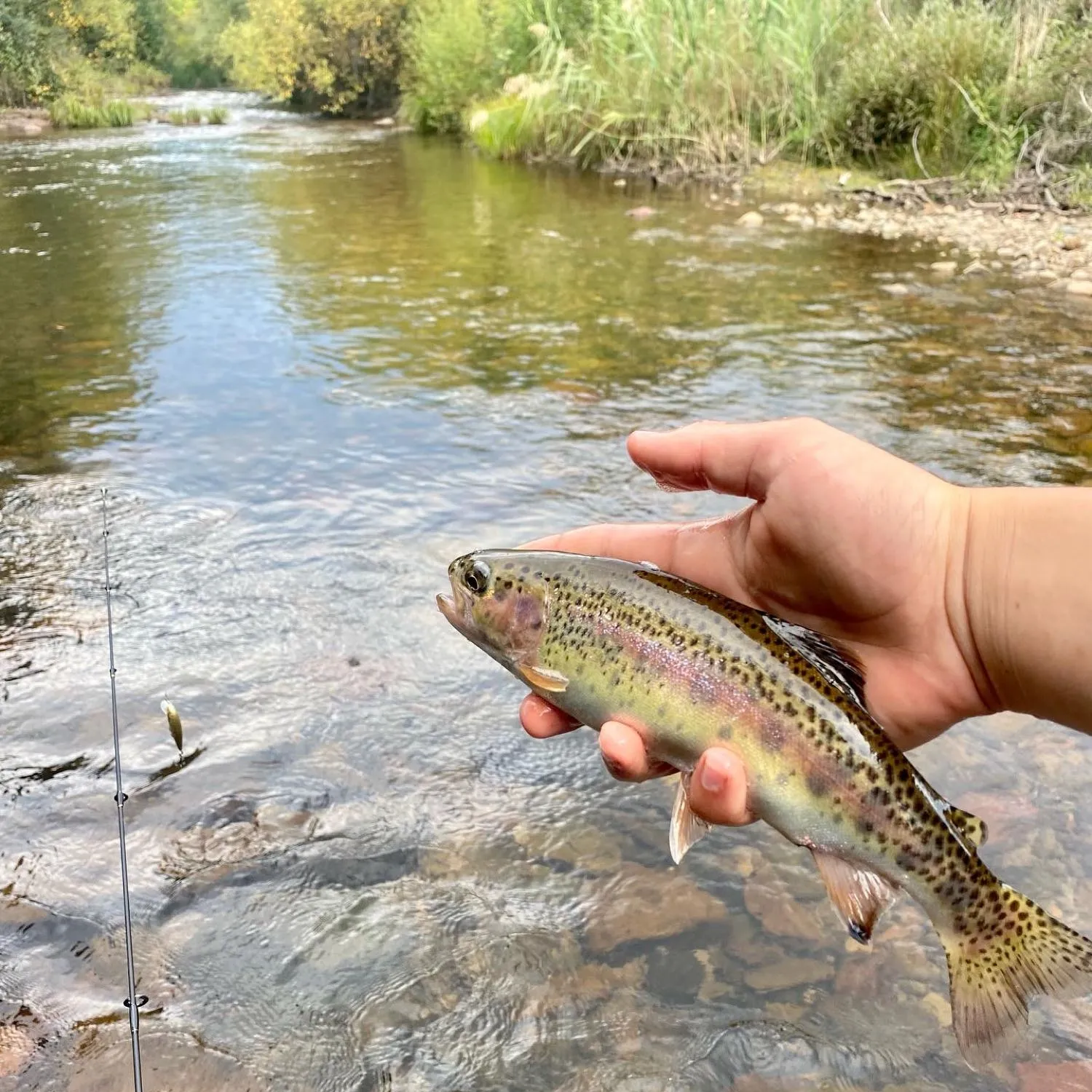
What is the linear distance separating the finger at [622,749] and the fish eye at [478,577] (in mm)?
531

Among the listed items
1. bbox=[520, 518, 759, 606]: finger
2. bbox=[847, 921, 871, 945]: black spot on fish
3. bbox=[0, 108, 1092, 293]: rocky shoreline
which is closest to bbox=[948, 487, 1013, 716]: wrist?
bbox=[520, 518, 759, 606]: finger

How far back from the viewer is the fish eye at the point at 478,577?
9.07 ft

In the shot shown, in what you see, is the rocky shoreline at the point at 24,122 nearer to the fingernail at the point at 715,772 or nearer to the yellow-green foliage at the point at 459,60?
the yellow-green foliage at the point at 459,60

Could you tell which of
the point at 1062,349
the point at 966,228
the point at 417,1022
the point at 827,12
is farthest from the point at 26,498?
the point at 827,12

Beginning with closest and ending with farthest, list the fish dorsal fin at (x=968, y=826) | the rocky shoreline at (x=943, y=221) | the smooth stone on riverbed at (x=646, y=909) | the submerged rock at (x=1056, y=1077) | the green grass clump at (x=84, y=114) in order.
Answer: the fish dorsal fin at (x=968, y=826), the submerged rock at (x=1056, y=1077), the smooth stone on riverbed at (x=646, y=909), the rocky shoreline at (x=943, y=221), the green grass clump at (x=84, y=114)

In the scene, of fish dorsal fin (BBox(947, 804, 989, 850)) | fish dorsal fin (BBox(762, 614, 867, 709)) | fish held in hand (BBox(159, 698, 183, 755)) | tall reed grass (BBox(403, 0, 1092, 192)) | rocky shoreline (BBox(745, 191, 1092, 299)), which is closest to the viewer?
fish dorsal fin (BBox(947, 804, 989, 850))

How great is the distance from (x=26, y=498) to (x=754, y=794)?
19.5ft

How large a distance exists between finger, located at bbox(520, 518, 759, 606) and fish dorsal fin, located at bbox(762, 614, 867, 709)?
0.69 m

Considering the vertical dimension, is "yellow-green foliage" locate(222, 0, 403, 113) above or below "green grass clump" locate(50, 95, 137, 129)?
above

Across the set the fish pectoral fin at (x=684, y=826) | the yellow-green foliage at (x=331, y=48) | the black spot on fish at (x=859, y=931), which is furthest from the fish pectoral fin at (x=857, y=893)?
the yellow-green foliage at (x=331, y=48)

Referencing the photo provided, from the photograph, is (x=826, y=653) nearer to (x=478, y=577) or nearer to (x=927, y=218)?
(x=478, y=577)

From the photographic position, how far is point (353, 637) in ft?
16.9

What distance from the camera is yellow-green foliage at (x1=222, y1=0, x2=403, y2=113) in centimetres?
4491

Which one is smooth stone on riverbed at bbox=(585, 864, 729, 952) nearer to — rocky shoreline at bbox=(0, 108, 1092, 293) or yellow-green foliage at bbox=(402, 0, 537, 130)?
rocky shoreline at bbox=(0, 108, 1092, 293)
